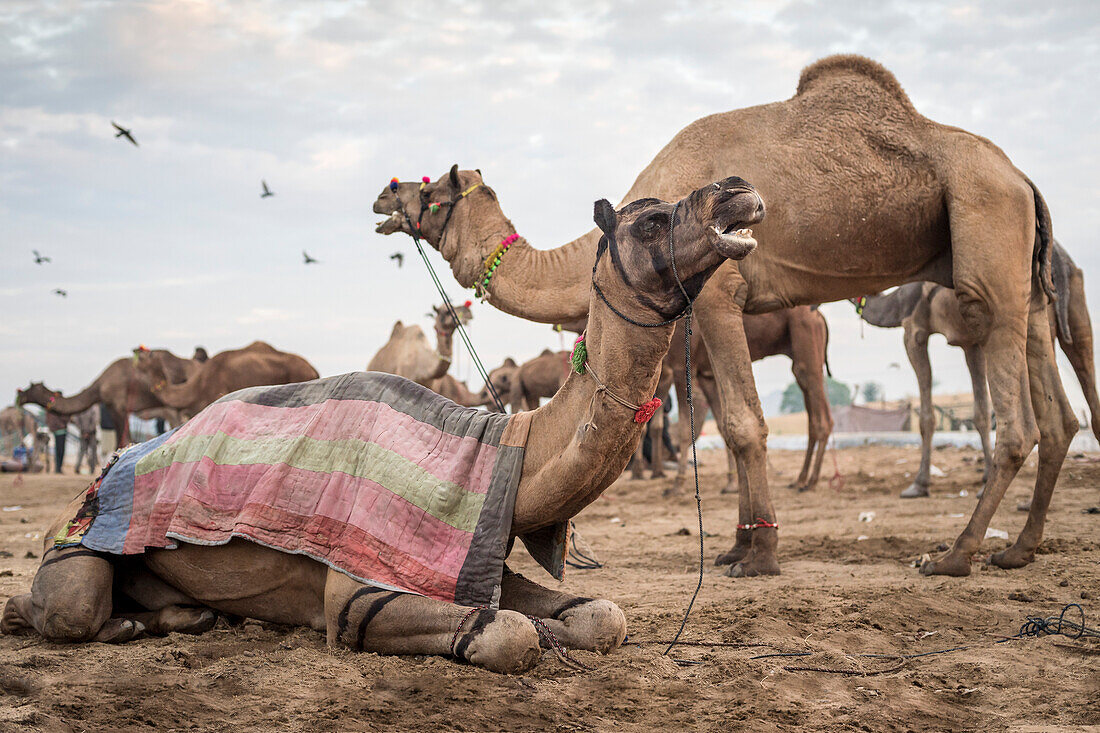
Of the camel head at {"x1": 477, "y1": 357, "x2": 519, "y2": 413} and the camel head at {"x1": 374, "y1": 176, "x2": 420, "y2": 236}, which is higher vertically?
the camel head at {"x1": 374, "y1": 176, "x2": 420, "y2": 236}

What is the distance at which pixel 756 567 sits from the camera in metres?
5.86

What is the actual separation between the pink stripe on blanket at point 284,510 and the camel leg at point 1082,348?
5518 mm

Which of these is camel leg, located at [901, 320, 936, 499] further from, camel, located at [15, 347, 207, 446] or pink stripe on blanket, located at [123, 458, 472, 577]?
camel, located at [15, 347, 207, 446]

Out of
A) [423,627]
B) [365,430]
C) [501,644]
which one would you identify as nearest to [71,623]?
[365,430]

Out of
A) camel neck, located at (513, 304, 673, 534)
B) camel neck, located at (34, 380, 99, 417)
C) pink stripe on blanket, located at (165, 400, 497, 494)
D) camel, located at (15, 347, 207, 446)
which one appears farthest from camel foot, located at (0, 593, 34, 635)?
camel neck, located at (34, 380, 99, 417)

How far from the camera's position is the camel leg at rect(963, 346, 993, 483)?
10431 millimetres

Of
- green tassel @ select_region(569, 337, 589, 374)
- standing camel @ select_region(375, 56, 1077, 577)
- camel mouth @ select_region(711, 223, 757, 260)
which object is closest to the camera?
camel mouth @ select_region(711, 223, 757, 260)

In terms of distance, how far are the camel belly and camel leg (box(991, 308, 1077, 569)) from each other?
14.7ft

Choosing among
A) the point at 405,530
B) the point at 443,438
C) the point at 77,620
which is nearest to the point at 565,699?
the point at 405,530

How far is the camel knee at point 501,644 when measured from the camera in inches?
128

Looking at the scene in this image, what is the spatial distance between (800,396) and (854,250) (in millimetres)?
76354

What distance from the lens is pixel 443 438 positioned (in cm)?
383

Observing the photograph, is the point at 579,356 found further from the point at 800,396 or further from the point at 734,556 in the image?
the point at 800,396

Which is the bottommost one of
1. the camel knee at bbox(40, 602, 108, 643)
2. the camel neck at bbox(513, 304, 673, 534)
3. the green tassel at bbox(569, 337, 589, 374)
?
the camel knee at bbox(40, 602, 108, 643)
